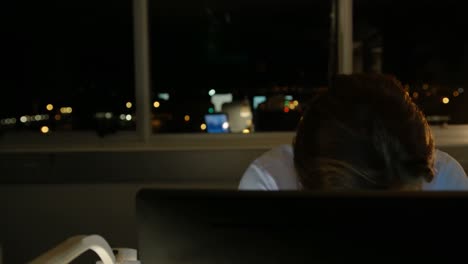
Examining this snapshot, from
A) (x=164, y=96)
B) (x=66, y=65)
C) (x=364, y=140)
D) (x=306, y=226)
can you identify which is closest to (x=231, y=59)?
(x=164, y=96)

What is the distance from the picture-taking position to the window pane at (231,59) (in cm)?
344

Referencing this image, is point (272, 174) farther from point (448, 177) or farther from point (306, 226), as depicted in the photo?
point (306, 226)

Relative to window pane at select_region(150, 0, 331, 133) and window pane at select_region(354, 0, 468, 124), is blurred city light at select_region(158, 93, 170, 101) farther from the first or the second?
window pane at select_region(354, 0, 468, 124)

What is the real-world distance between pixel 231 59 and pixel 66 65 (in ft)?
3.43

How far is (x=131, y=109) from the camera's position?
3.43 metres

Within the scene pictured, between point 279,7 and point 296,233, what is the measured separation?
3034mm

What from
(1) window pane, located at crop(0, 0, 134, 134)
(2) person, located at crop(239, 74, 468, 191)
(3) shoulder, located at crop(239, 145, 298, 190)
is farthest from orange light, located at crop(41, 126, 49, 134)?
(2) person, located at crop(239, 74, 468, 191)

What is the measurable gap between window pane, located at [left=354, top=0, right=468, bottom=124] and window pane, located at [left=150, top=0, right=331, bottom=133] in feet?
1.05

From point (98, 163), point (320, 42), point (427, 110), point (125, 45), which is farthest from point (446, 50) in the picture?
point (98, 163)

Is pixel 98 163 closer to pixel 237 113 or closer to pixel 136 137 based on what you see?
pixel 136 137

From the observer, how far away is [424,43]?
3453 mm

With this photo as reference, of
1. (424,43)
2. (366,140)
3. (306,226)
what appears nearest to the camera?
(306,226)

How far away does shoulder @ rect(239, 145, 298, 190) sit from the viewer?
1.34 meters

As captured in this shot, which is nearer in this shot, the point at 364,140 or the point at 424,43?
the point at 364,140
